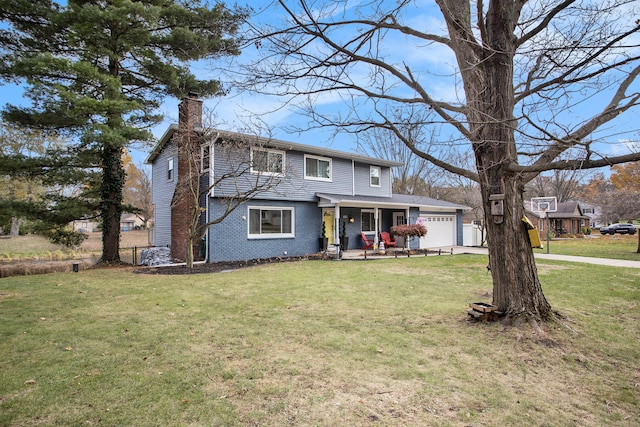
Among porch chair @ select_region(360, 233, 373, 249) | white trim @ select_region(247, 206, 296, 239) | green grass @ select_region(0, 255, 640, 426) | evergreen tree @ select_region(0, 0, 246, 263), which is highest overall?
evergreen tree @ select_region(0, 0, 246, 263)

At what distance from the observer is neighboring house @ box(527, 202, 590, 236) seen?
39.4 m

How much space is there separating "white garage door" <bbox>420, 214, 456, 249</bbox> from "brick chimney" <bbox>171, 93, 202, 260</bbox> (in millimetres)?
13340

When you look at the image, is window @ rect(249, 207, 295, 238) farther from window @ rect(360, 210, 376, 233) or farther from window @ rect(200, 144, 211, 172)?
window @ rect(360, 210, 376, 233)

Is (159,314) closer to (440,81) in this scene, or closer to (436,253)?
(440,81)

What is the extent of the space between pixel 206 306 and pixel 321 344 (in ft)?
10.0

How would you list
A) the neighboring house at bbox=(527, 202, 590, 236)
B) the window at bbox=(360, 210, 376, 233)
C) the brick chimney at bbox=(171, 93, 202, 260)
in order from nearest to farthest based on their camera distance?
the brick chimney at bbox=(171, 93, 202, 260) < the window at bbox=(360, 210, 376, 233) < the neighboring house at bbox=(527, 202, 590, 236)

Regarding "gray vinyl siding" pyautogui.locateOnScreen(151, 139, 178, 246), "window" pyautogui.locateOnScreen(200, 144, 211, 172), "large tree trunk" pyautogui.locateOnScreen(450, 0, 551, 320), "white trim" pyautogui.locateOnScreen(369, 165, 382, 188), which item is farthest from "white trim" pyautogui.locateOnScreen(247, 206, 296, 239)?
"large tree trunk" pyautogui.locateOnScreen(450, 0, 551, 320)

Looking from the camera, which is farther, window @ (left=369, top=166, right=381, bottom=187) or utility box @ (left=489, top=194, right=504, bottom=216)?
window @ (left=369, top=166, right=381, bottom=187)

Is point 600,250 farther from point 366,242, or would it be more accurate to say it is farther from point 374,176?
point 366,242

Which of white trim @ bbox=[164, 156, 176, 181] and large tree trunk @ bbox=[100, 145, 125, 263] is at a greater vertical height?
white trim @ bbox=[164, 156, 176, 181]

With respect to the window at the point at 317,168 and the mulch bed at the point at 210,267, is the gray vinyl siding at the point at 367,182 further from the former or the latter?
the mulch bed at the point at 210,267

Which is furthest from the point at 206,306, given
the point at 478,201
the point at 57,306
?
the point at 478,201

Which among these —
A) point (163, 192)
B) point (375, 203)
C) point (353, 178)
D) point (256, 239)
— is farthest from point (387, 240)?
point (163, 192)

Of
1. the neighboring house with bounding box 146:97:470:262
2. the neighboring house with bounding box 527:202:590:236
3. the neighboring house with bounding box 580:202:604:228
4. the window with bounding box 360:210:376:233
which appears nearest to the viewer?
the neighboring house with bounding box 146:97:470:262
